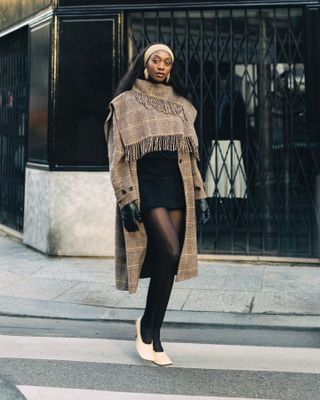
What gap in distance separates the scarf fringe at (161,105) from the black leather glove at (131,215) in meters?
0.68

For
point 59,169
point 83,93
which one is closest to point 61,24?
point 83,93

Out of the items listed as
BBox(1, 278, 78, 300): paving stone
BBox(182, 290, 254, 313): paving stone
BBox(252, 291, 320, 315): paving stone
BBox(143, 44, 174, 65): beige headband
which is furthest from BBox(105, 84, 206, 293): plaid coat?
BBox(1, 278, 78, 300): paving stone

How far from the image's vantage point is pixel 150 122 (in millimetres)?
3715

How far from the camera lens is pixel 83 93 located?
7.69 metres

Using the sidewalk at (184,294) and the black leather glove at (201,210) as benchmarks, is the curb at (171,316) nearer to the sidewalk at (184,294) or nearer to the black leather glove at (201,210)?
the sidewalk at (184,294)

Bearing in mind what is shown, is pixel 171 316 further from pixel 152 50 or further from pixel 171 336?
pixel 152 50

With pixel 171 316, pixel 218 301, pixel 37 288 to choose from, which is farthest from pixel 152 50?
pixel 37 288

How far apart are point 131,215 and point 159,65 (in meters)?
1.03

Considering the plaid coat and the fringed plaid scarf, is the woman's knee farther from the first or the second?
the fringed plaid scarf

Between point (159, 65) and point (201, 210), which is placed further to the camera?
point (201, 210)

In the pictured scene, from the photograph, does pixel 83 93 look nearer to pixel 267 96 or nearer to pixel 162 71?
pixel 267 96

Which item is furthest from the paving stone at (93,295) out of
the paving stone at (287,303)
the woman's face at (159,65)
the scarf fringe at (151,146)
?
the woman's face at (159,65)

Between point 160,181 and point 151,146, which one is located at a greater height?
point 151,146

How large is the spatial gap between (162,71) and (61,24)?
14.8 feet
